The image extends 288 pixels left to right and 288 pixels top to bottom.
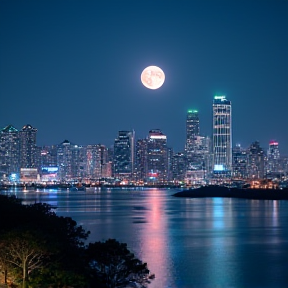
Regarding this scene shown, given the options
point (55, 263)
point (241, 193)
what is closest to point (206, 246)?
point (55, 263)

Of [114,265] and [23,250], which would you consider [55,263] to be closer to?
[23,250]

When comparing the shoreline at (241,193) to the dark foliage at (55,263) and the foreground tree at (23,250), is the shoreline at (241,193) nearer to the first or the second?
the dark foliage at (55,263)

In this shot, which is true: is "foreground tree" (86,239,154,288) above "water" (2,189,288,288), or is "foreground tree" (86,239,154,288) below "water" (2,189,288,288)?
above

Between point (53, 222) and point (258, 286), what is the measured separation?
7.61m

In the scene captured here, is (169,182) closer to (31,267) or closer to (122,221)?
(122,221)

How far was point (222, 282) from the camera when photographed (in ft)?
69.7

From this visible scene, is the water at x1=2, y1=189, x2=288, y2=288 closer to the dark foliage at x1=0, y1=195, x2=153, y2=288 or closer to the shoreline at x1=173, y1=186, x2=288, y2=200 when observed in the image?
the dark foliage at x1=0, y1=195, x2=153, y2=288

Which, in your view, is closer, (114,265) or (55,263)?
(55,263)

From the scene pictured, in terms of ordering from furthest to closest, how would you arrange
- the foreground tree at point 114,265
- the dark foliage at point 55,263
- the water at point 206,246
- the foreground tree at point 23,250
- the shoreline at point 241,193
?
1. the shoreline at point 241,193
2. the water at point 206,246
3. the foreground tree at point 114,265
4. the foreground tree at point 23,250
5. the dark foliage at point 55,263

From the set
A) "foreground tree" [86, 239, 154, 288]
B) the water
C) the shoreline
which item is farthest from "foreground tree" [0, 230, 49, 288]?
the shoreline

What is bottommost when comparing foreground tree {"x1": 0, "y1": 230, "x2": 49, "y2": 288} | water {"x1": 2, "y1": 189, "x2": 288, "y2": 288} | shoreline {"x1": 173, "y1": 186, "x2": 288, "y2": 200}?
water {"x1": 2, "y1": 189, "x2": 288, "y2": 288}

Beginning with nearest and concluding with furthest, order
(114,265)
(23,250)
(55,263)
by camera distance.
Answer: (55,263) < (23,250) < (114,265)

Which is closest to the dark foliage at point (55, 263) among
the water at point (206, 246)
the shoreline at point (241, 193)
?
the water at point (206, 246)

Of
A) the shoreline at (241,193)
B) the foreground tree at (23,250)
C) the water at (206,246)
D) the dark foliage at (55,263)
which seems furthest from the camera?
the shoreline at (241,193)
